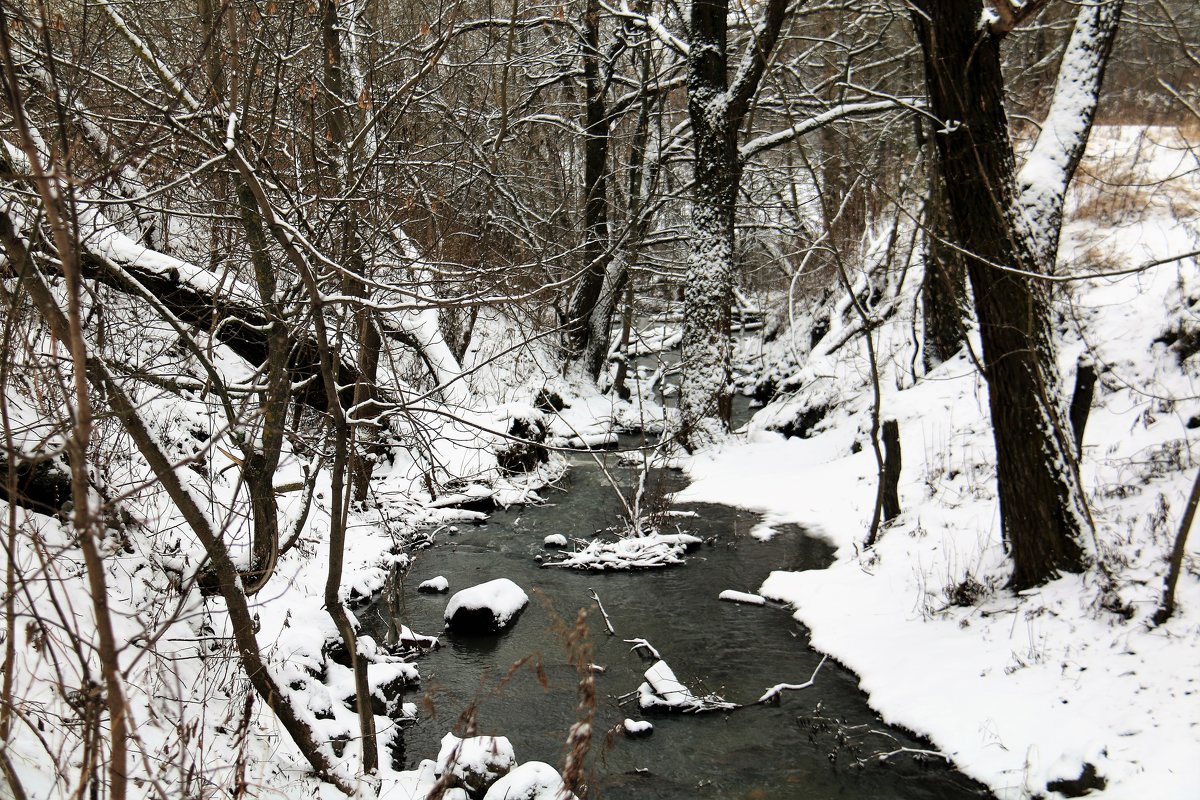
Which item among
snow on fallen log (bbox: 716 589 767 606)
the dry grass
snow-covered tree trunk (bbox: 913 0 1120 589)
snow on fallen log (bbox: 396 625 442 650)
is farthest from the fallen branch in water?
the dry grass

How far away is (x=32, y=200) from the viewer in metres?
3.12

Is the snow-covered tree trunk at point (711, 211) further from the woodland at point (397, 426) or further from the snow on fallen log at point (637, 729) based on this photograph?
the snow on fallen log at point (637, 729)

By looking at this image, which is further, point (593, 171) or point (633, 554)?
point (593, 171)

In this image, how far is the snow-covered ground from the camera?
4.48m

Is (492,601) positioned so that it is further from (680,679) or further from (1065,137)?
(1065,137)

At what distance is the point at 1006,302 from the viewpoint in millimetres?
5484

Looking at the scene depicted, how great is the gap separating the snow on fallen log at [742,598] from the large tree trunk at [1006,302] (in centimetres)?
248

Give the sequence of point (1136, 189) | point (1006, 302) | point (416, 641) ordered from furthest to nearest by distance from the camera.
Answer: point (1136, 189)
point (416, 641)
point (1006, 302)

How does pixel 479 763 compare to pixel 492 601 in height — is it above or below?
below

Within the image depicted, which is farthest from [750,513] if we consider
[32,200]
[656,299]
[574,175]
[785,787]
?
[656,299]

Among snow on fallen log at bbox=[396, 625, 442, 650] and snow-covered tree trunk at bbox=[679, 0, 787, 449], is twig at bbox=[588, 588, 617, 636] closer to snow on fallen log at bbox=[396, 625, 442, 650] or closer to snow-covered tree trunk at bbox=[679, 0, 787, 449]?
snow on fallen log at bbox=[396, 625, 442, 650]

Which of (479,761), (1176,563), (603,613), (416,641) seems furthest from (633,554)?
(1176,563)

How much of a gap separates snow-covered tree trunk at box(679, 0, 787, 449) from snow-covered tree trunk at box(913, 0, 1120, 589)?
6.26 meters

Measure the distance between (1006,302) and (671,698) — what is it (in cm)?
369
